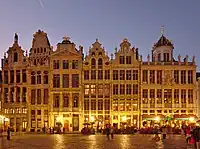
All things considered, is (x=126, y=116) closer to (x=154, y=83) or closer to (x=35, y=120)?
(x=154, y=83)

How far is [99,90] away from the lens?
6078 cm

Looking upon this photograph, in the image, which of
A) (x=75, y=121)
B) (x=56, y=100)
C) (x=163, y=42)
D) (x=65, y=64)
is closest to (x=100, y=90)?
(x=75, y=121)

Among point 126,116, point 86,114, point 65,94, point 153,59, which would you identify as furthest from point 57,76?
point 153,59

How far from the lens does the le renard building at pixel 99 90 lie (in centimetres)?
6044

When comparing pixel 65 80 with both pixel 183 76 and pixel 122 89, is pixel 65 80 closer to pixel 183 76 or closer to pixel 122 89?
pixel 122 89

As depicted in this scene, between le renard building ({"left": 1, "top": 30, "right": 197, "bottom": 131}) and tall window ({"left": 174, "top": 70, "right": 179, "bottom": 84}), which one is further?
tall window ({"left": 174, "top": 70, "right": 179, "bottom": 84})

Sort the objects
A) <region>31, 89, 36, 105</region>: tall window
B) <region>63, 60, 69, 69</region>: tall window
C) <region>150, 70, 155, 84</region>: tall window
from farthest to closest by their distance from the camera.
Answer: <region>31, 89, 36, 105</region>: tall window → <region>63, 60, 69, 69</region>: tall window → <region>150, 70, 155, 84</region>: tall window

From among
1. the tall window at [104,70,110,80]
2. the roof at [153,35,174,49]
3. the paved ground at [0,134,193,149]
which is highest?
the roof at [153,35,174,49]

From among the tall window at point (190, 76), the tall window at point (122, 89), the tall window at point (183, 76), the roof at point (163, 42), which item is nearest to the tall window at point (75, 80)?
the tall window at point (122, 89)

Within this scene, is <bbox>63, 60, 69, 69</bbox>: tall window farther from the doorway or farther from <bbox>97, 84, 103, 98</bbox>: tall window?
the doorway

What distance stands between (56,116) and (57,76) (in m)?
5.61

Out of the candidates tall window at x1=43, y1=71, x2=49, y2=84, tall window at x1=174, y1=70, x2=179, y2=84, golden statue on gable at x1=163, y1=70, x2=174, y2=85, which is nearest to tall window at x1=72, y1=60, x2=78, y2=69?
tall window at x1=43, y1=71, x2=49, y2=84

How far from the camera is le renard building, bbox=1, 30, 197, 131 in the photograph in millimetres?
60438

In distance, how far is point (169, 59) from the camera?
64.2 meters
